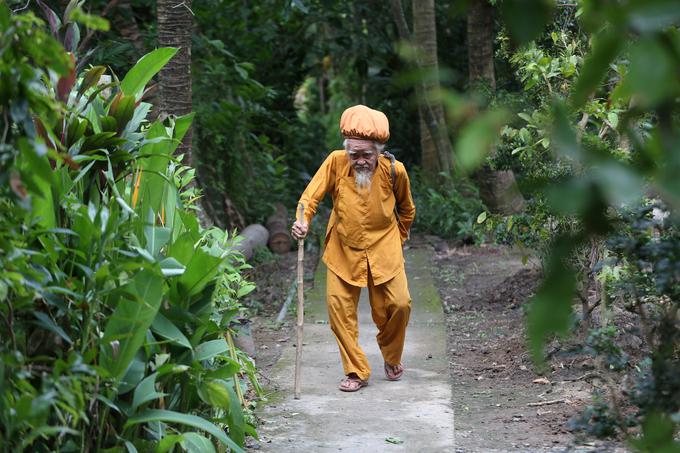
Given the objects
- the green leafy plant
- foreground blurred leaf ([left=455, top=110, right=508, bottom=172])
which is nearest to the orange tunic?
the green leafy plant

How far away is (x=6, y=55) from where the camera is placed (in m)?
2.92

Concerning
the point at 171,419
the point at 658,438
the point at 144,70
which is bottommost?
the point at 171,419

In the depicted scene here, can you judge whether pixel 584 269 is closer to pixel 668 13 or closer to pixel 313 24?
Answer: pixel 668 13

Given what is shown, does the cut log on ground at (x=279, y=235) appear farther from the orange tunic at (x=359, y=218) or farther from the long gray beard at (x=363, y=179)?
the long gray beard at (x=363, y=179)

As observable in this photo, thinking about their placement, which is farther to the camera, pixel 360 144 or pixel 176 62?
pixel 176 62

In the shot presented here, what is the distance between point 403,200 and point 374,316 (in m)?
0.81

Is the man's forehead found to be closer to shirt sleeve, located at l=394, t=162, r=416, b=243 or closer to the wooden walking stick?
shirt sleeve, located at l=394, t=162, r=416, b=243

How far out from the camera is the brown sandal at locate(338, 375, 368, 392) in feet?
21.9

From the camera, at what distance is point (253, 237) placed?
11.6 m

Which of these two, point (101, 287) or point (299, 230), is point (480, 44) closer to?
point (299, 230)

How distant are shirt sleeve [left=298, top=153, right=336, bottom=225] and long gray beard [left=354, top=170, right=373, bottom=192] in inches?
7.5

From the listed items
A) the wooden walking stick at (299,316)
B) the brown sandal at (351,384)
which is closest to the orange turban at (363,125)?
the wooden walking stick at (299,316)

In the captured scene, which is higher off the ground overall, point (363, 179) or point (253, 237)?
point (363, 179)

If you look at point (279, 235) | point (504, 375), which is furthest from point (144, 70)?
point (279, 235)
